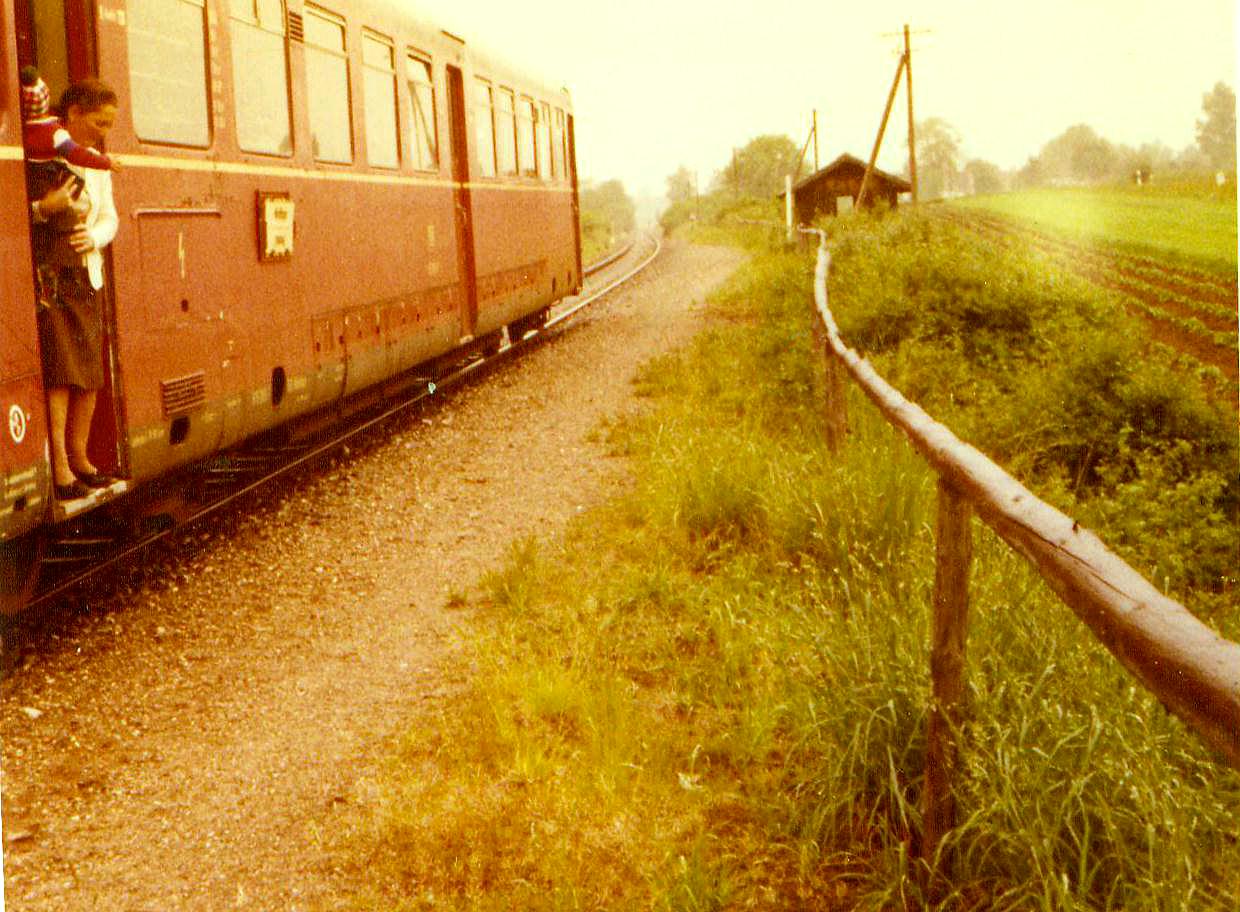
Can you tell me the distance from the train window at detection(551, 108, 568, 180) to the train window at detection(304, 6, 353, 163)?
7.52 meters

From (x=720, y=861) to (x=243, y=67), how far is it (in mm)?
4943

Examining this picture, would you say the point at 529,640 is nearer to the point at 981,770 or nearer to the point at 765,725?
the point at 765,725

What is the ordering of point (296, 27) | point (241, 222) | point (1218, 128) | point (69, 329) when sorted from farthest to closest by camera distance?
point (1218, 128) < point (296, 27) < point (241, 222) < point (69, 329)

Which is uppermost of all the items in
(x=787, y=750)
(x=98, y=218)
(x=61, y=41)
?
(x=61, y=41)

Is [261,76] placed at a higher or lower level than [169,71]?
higher

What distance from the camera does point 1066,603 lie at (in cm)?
260

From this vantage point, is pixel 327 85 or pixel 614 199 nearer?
pixel 327 85

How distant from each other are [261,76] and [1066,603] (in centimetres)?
575

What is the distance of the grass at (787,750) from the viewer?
3086 mm

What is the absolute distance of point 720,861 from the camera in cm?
362

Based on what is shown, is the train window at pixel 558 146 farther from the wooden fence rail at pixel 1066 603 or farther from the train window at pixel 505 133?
the wooden fence rail at pixel 1066 603

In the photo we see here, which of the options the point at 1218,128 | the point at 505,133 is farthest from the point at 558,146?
the point at 1218,128

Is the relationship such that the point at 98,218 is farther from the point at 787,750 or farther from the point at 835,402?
the point at 835,402

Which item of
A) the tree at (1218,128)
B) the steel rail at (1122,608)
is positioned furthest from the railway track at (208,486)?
the tree at (1218,128)
